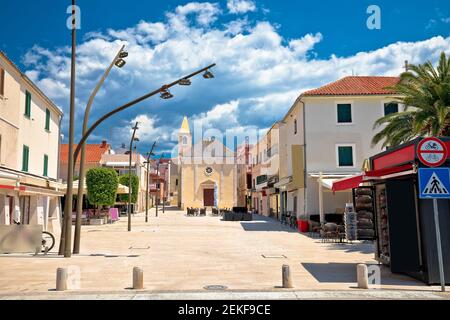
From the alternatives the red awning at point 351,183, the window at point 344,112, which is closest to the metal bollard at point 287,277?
the red awning at point 351,183

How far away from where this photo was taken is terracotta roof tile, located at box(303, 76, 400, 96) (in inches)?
1078

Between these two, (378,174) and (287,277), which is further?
(378,174)

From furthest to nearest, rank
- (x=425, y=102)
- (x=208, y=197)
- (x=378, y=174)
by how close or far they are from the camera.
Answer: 1. (x=208, y=197)
2. (x=425, y=102)
3. (x=378, y=174)

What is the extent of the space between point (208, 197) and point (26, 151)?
42.3m

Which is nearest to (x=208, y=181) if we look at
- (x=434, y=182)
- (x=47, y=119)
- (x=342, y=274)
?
(x=47, y=119)

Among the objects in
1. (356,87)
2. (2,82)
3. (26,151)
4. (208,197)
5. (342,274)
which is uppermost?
(356,87)

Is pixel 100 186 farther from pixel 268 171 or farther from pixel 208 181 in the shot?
pixel 208 181

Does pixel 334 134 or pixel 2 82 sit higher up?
pixel 2 82

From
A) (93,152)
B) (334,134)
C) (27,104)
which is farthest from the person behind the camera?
(93,152)

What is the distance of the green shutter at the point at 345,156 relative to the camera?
2727cm

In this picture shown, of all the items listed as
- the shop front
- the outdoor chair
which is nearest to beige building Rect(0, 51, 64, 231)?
the shop front

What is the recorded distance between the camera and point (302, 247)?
16.9 meters

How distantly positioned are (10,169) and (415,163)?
16765 millimetres

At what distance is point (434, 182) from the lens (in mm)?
8617
